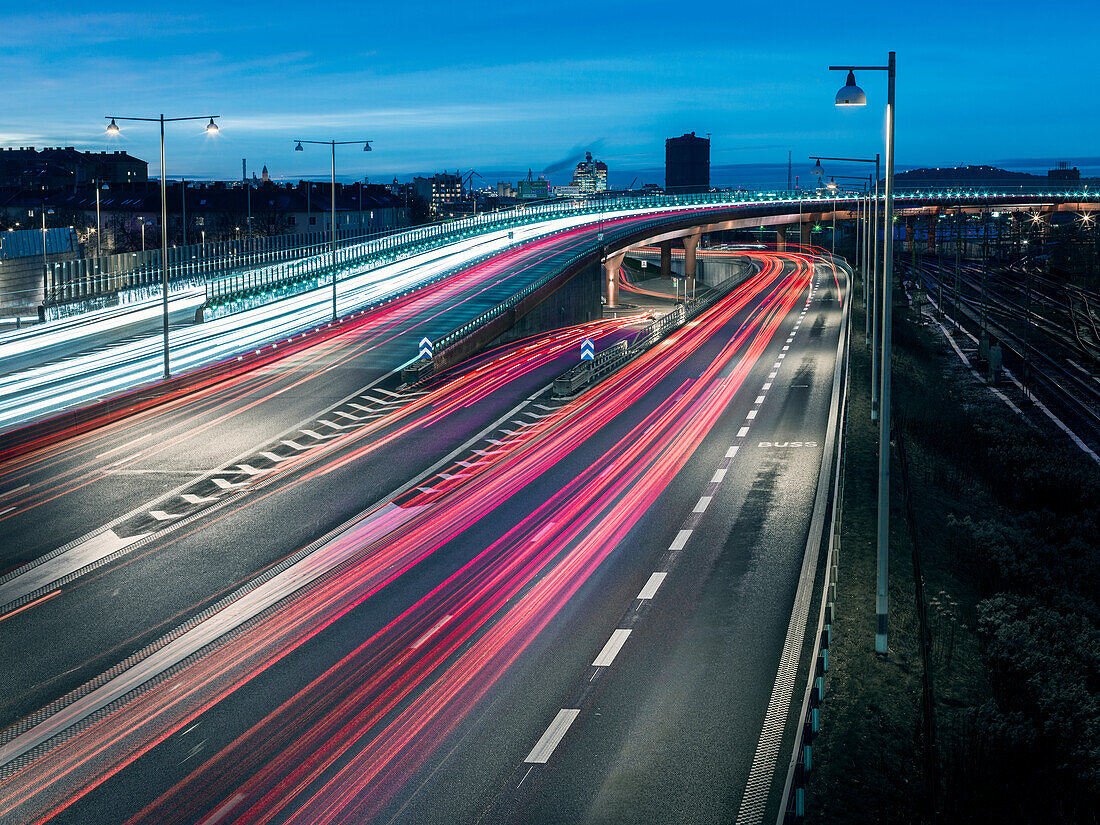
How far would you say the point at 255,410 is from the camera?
34875 mm

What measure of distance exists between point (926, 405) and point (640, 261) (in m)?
111

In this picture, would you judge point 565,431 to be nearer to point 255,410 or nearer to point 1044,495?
point 255,410

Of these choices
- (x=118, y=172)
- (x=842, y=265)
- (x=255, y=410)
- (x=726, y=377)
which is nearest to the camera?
(x=255, y=410)

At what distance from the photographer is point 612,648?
16.2m

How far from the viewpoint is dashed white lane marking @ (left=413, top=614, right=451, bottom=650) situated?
53.7 ft

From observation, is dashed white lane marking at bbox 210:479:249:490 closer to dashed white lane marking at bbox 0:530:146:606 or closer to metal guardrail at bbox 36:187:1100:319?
dashed white lane marking at bbox 0:530:146:606

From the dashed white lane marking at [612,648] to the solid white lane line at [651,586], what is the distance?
1631 mm

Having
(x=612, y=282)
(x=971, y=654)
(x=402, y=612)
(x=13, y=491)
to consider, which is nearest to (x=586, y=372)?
(x=13, y=491)

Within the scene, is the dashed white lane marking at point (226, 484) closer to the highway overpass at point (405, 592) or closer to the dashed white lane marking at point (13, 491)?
the highway overpass at point (405, 592)

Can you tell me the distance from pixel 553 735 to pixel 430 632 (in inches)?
153

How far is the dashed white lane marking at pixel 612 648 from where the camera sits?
15.7 m

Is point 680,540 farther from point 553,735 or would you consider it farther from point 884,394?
point 553,735

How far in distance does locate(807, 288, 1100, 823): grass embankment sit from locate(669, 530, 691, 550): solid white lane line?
9.95 ft

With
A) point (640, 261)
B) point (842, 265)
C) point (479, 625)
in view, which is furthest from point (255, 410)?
point (640, 261)
